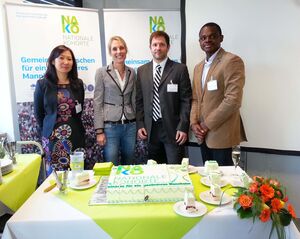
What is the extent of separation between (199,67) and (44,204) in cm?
165

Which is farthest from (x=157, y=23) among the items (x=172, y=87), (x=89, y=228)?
(x=89, y=228)

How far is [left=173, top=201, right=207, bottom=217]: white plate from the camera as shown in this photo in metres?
1.19

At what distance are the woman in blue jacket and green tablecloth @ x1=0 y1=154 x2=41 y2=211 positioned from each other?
498 mm

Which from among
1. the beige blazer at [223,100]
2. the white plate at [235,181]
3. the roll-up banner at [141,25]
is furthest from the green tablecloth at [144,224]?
the roll-up banner at [141,25]

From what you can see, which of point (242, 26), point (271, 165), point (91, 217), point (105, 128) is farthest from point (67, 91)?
point (271, 165)

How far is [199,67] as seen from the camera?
7.69 feet

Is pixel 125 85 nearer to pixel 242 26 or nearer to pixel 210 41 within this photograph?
pixel 210 41

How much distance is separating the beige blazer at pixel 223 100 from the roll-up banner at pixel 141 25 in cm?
72

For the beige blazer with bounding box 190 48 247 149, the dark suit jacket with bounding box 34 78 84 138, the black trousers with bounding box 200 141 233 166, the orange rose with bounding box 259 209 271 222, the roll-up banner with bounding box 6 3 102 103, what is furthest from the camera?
the roll-up banner with bounding box 6 3 102 103

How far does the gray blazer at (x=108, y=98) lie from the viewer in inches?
98.0

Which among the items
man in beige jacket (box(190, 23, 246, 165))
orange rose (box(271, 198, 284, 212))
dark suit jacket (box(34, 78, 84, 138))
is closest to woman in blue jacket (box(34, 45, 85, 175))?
dark suit jacket (box(34, 78, 84, 138))

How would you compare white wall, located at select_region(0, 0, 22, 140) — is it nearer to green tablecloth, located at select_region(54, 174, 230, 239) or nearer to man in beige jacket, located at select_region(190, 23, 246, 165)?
man in beige jacket, located at select_region(190, 23, 246, 165)

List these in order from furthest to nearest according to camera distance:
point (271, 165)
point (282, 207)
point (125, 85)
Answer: point (271, 165), point (125, 85), point (282, 207)

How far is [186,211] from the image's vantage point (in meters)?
1.21
